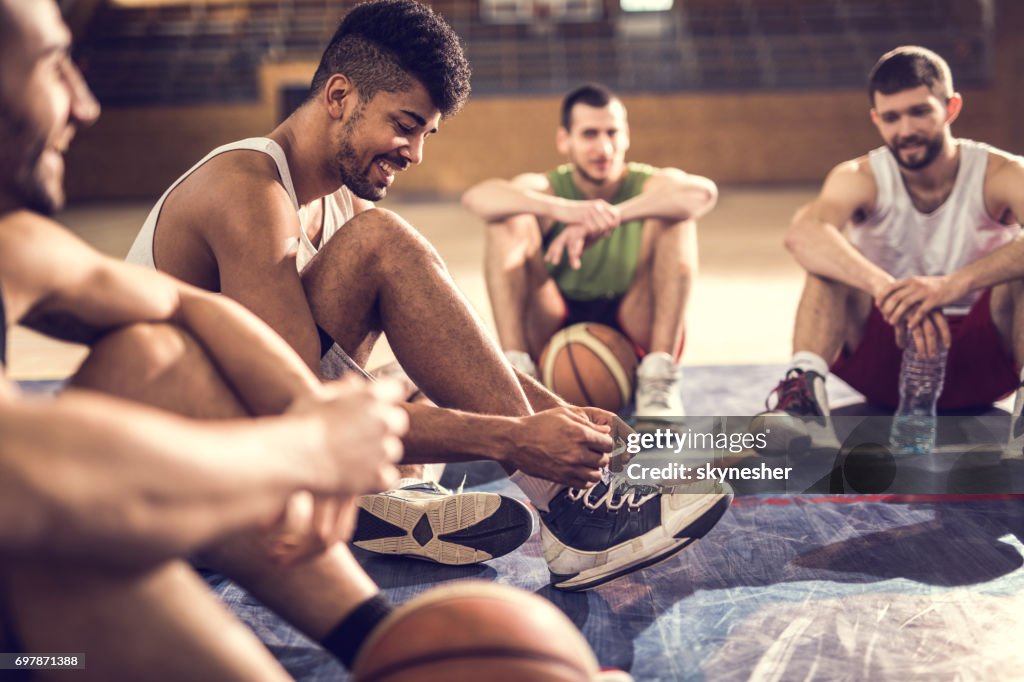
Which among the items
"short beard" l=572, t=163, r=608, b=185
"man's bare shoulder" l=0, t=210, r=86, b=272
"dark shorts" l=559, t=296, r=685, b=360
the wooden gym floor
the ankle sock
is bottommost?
the wooden gym floor

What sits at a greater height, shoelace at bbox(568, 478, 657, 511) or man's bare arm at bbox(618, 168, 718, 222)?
man's bare arm at bbox(618, 168, 718, 222)

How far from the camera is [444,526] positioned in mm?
2260

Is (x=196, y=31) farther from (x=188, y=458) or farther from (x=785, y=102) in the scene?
(x=188, y=458)

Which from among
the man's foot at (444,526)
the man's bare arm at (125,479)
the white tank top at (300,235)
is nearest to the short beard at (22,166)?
the man's bare arm at (125,479)

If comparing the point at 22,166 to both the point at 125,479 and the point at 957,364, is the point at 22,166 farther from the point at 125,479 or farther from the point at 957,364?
the point at 957,364

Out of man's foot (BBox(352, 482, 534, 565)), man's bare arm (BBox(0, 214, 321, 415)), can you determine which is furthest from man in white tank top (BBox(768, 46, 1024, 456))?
man's bare arm (BBox(0, 214, 321, 415))

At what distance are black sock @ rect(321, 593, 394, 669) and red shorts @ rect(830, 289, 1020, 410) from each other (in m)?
2.31

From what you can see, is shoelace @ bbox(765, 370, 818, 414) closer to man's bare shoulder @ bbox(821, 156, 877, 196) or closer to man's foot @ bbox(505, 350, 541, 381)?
man's bare shoulder @ bbox(821, 156, 877, 196)

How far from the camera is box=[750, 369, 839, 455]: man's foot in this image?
9.67 ft

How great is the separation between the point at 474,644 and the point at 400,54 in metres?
1.40

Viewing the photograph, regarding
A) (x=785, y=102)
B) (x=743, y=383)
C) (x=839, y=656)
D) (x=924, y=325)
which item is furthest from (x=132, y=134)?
(x=839, y=656)

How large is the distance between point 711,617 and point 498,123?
10.6 metres

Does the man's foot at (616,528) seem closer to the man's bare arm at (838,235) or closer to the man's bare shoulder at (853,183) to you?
the man's bare arm at (838,235)

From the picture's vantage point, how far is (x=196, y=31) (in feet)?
44.4
